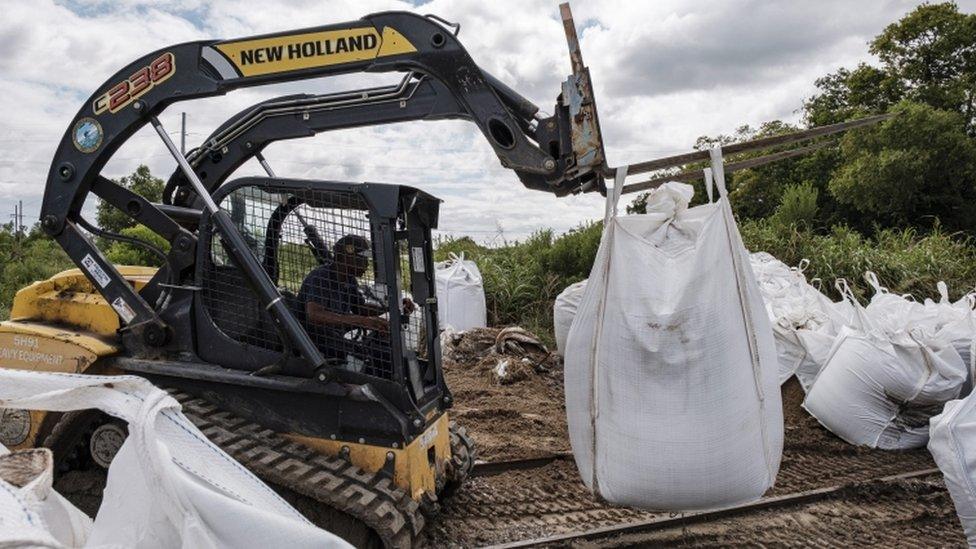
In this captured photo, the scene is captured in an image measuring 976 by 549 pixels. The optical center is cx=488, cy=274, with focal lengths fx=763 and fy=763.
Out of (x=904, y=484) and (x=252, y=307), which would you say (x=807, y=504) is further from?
(x=252, y=307)

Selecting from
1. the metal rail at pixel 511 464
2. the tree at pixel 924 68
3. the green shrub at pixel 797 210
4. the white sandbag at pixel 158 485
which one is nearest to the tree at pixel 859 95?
the tree at pixel 924 68

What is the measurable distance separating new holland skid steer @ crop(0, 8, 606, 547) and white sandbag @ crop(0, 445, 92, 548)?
1.60 m

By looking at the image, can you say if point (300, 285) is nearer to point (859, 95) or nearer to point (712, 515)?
point (712, 515)

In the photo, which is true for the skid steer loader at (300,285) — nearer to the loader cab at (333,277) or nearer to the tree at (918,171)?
the loader cab at (333,277)

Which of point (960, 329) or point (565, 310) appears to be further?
point (565, 310)

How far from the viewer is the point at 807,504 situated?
4.82 metres

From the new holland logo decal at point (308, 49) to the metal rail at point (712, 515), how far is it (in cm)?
257

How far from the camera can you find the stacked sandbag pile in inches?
261

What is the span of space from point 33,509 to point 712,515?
12.5 feet

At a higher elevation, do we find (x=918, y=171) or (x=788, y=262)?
(x=918, y=171)

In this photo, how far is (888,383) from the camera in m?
5.77

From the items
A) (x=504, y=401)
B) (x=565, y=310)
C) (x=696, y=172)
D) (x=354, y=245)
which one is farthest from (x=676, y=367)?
(x=565, y=310)

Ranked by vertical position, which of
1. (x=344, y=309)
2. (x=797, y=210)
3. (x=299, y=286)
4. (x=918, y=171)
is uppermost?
(x=918, y=171)

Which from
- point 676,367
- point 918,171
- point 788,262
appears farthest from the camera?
point 918,171
